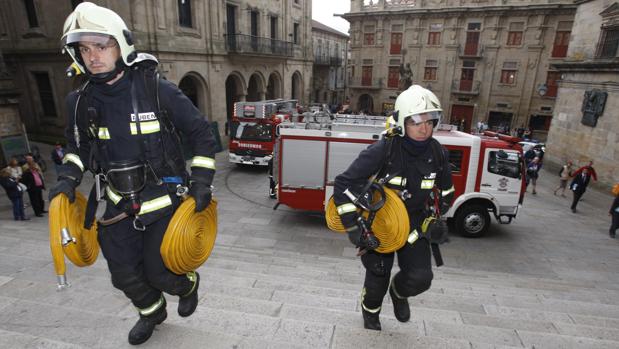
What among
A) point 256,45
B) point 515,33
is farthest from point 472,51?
point 256,45

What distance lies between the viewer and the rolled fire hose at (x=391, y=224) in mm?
2625

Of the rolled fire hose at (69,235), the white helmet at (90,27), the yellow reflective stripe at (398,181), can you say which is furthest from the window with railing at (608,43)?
the rolled fire hose at (69,235)

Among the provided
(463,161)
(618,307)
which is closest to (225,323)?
(618,307)

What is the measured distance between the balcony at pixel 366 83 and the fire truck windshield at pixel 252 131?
71.6 feet

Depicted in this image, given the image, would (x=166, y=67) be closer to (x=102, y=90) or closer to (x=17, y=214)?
(x=17, y=214)

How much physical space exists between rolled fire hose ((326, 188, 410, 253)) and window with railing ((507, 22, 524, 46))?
105 feet

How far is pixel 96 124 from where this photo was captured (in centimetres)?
238

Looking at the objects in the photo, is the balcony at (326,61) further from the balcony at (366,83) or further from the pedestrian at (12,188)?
the pedestrian at (12,188)

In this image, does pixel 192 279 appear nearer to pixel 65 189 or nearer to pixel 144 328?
pixel 144 328

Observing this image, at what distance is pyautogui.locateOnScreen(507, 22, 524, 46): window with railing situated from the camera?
27556 millimetres

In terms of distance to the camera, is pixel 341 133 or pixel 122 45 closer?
pixel 122 45

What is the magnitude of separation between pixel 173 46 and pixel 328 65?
2553 centimetres

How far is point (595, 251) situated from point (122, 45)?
34.5 feet

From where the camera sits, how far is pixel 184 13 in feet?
56.3
